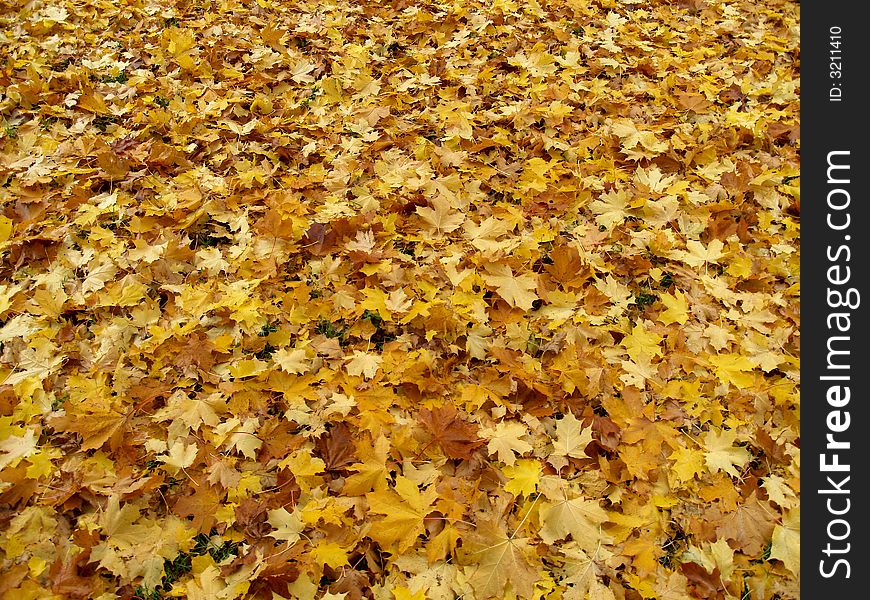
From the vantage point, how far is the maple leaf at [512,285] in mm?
2541

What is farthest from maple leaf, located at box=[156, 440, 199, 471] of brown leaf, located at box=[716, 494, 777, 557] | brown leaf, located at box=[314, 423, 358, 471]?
brown leaf, located at box=[716, 494, 777, 557]

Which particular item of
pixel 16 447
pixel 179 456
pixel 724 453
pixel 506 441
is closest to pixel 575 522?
pixel 506 441

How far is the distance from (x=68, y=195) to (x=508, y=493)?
2.69 metres

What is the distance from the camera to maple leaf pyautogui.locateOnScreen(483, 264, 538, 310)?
8.34 feet

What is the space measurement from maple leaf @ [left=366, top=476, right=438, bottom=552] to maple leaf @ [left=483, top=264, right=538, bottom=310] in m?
0.95

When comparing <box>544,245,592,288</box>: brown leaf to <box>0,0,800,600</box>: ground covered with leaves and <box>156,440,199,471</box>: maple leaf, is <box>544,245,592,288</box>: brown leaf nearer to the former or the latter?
<box>0,0,800,600</box>: ground covered with leaves

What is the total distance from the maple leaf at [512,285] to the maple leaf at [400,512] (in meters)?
0.95

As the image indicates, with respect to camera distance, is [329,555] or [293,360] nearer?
[329,555]

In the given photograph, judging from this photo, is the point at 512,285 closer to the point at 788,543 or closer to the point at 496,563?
the point at 496,563

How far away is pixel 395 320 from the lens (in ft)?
8.32

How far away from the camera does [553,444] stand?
7.09 feet

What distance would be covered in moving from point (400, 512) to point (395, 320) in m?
0.88

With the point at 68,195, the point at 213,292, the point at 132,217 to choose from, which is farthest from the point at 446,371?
the point at 68,195

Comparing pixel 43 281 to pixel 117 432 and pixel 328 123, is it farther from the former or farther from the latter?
pixel 328 123
